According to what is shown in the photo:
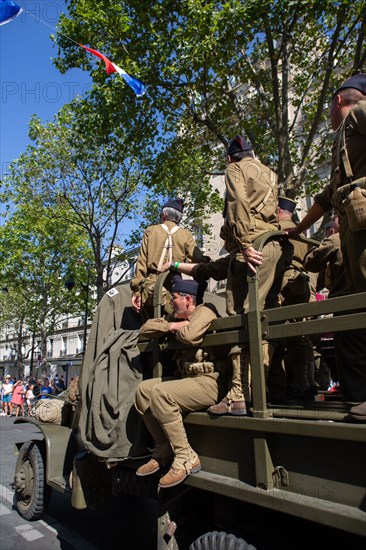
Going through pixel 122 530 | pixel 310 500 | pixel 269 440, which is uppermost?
pixel 269 440

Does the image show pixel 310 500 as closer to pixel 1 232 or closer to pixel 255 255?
pixel 255 255

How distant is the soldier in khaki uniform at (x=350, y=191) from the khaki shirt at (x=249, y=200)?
45cm

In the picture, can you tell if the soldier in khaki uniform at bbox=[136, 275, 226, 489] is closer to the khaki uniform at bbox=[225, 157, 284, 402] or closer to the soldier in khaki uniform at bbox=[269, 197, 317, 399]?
the khaki uniform at bbox=[225, 157, 284, 402]

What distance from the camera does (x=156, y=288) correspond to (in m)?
3.67

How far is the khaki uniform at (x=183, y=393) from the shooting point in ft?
9.63

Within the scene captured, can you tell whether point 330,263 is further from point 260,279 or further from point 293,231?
point 260,279

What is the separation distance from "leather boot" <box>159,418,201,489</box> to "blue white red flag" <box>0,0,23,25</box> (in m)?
7.02

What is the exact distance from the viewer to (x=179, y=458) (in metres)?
2.91

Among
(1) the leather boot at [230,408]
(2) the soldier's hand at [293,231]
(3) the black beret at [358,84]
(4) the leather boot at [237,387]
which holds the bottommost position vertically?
(1) the leather boot at [230,408]

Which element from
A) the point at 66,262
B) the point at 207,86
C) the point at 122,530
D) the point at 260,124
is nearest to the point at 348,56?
the point at 260,124

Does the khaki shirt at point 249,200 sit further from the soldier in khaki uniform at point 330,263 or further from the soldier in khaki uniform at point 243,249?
the soldier in khaki uniform at point 330,263

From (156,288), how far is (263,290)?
91cm

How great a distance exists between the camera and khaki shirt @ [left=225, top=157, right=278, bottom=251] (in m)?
3.10

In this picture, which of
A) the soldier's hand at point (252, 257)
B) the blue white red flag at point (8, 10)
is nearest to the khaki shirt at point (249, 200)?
the soldier's hand at point (252, 257)
